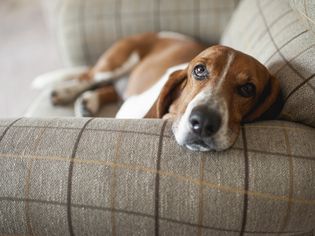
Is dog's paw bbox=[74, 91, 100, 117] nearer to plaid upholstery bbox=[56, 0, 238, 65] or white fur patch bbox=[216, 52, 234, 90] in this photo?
plaid upholstery bbox=[56, 0, 238, 65]

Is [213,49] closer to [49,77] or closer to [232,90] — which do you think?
[232,90]

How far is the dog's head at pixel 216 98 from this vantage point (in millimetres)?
1235

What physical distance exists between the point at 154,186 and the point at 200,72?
0.58 metres

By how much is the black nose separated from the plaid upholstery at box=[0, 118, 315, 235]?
3.6 inches

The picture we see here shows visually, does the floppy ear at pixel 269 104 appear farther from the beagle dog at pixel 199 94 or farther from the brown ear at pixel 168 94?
the brown ear at pixel 168 94

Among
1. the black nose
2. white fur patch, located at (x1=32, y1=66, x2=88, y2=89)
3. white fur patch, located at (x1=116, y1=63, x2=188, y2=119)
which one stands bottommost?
white fur patch, located at (x1=32, y1=66, x2=88, y2=89)

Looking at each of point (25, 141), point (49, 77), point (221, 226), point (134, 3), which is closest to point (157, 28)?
point (134, 3)

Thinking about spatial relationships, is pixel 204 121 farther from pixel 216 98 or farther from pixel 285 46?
pixel 285 46

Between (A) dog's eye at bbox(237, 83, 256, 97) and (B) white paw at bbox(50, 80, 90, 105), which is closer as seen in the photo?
(A) dog's eye at bbox(237, 83, 256, 97)

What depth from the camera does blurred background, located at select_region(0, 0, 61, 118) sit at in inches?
144

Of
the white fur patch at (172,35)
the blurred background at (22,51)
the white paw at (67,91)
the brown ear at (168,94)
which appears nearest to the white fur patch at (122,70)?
the white paw at (67,91)

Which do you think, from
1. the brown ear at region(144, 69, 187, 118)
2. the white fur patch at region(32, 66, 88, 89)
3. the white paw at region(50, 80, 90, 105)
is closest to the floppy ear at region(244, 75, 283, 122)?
the brown ear at region(144, 69, 187, 118)

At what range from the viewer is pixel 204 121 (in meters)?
1.25

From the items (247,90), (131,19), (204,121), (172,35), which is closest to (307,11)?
(247,90)
